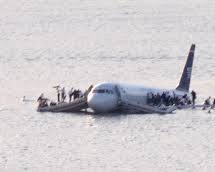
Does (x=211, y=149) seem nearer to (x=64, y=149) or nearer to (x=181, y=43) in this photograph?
(x=64, y=149)

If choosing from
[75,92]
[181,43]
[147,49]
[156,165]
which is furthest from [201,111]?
[181,43]

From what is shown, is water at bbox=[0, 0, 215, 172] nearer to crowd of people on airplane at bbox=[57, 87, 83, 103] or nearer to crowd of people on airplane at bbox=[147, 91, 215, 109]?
crowd of people on airplane at bbox=[57, 87, 83, 103]

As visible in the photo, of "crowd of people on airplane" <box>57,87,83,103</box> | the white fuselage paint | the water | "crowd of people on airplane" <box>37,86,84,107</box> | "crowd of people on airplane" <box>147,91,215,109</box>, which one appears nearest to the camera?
the water

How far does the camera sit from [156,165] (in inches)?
2793

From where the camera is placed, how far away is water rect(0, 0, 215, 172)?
73812mm

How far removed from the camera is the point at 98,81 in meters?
120

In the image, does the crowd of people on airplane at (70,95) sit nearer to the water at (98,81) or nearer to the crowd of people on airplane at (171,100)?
the water at (98,81)

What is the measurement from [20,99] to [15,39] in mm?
64402

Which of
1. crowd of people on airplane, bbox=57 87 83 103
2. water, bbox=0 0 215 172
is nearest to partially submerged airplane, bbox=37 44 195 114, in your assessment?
water, bbox=0 0 215 172

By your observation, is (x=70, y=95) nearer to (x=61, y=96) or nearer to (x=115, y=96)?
(x=61, y=96)

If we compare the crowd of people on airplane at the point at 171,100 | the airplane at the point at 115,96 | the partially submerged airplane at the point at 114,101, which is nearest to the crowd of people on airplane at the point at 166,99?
the crowd of people on airplane at the point at 171,100

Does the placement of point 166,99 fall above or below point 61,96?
below

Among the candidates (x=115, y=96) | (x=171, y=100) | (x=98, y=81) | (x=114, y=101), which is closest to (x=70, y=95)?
(x=114, y=101)

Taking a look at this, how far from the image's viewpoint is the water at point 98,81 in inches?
2906
